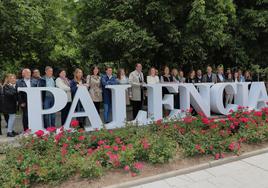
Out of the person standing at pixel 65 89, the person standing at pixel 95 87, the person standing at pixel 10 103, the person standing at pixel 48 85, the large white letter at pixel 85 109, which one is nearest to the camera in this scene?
the large white letter at pixel 85 109

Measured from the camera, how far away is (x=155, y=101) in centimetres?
758

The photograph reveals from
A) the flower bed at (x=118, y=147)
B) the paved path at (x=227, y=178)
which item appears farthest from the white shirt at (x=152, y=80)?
the paved path at (x=227, y=178)

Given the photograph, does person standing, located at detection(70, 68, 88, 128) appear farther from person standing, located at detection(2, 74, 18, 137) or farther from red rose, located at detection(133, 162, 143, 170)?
red rose, located at detection(133, 162, 143, 170)

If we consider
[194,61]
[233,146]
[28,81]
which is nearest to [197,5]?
[194,61]

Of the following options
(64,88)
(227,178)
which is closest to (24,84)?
(64,88)

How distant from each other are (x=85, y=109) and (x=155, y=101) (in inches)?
75.4

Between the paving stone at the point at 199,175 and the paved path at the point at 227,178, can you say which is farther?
the paving stone at the point at 199,175

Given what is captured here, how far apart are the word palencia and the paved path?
242cm

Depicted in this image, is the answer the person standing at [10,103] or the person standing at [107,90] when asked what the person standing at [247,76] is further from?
the person standing at [10,103]

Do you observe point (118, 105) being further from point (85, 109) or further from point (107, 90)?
point (85, 109)

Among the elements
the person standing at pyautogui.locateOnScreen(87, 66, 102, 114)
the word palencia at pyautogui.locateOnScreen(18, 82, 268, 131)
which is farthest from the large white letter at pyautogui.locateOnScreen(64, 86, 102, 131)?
the person standing at pyautogui.locateOnScreen(87, 66, 102, 114)

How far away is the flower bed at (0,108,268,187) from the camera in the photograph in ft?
14.8

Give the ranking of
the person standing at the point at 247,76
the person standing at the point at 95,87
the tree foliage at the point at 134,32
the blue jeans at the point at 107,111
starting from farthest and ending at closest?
the person standing at the point at 247,76
the tree foliage at the point at 134,32
the blue jeans at the point at 107,111
the person standing at the point at 95,87

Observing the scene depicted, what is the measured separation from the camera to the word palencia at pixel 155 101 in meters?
6.28
